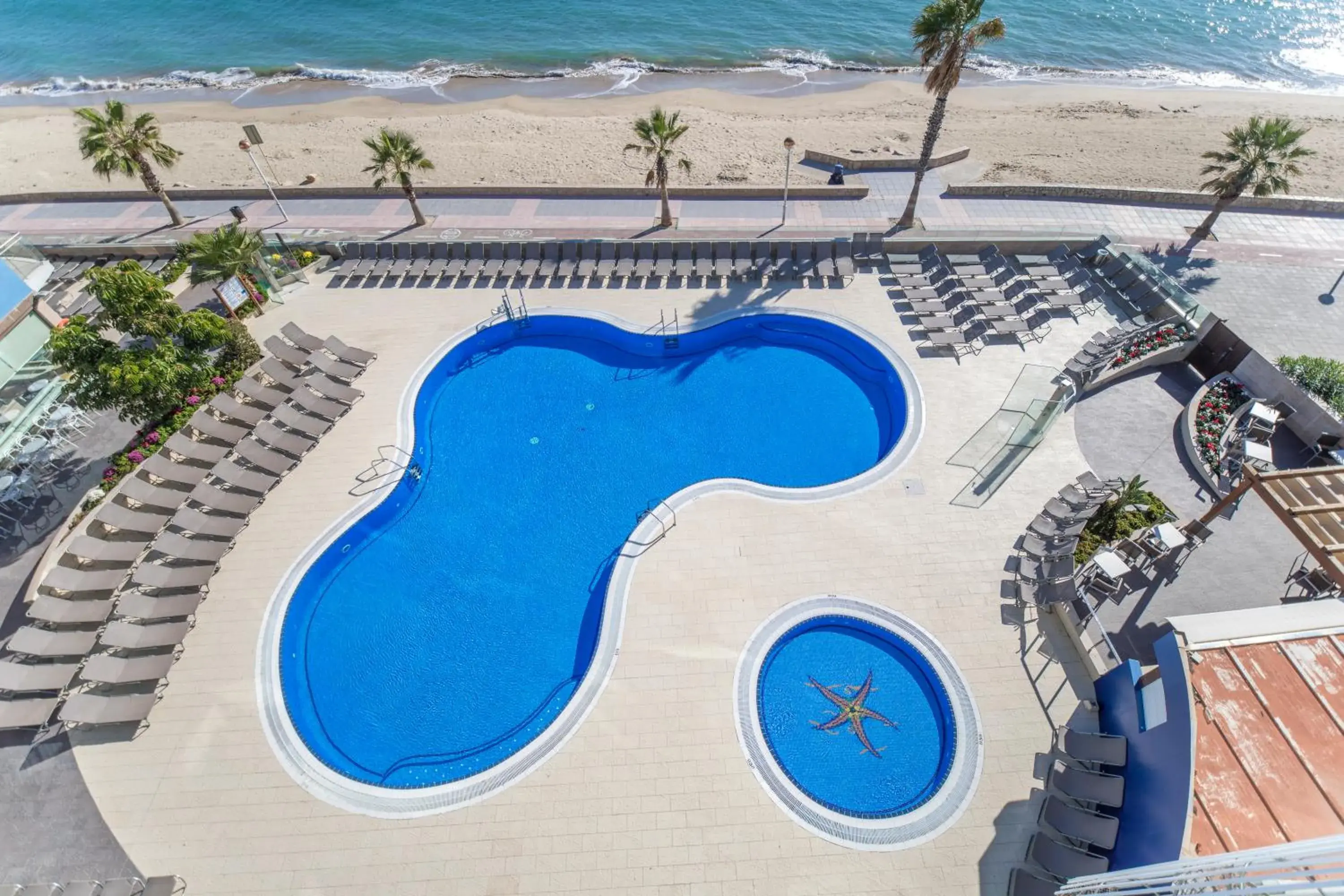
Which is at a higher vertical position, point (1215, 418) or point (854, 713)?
point (1215, 418)

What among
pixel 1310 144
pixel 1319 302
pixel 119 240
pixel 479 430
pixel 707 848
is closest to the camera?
pixel 707 848

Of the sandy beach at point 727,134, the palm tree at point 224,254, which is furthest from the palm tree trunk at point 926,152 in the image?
the palm tree at point 224,254

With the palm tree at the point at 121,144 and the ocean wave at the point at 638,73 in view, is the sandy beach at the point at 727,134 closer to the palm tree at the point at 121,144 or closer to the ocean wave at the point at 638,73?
the ocean wave at the point at 638,73

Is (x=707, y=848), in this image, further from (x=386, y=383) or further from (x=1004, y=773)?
(x=386, y=383)

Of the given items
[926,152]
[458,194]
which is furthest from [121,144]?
[926,152]

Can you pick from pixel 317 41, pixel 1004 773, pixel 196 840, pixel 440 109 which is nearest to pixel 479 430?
pixel 196 840

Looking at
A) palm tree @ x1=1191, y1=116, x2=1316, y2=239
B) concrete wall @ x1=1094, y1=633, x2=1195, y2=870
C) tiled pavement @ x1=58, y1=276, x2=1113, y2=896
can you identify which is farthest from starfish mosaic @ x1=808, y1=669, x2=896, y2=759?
palm tree @ x1=1191, y1=116, x2=1316, y2=239

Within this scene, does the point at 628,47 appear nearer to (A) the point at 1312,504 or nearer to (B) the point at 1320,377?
(B) the point at 1320,377
